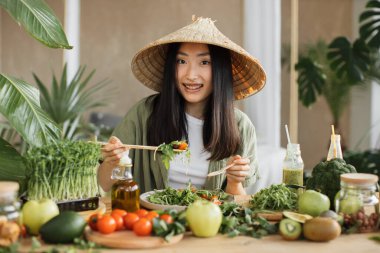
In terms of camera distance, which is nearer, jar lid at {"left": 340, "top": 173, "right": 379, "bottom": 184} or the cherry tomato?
the cherry tomato

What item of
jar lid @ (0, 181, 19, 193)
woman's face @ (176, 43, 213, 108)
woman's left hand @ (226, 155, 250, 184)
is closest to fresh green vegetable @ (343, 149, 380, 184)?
woman's face @ (176, 43, 213, 108)

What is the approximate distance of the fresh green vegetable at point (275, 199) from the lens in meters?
2.10

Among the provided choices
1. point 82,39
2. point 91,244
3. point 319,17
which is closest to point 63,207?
point 91,244

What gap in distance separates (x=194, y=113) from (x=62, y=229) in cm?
136

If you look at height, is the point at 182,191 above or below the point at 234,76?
below

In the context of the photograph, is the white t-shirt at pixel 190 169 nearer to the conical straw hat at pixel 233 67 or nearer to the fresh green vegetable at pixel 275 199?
the conical straw hat at pixel 233 67

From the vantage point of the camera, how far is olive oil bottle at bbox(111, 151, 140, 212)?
1.96 metres

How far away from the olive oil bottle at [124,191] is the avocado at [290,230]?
52 centimetres

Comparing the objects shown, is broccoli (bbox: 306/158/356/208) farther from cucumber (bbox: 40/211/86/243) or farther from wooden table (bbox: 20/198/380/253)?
cucumber (bbox: 40/211/86/243)

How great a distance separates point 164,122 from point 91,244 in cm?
124

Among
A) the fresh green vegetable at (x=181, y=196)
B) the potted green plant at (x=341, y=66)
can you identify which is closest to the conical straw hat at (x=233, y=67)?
the fresh green vegetable at (x=181, y=196)

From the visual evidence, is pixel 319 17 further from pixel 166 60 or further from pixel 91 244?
pixel 91 244

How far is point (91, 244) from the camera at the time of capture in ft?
5.35

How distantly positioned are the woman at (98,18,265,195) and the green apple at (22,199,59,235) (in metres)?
0.83
